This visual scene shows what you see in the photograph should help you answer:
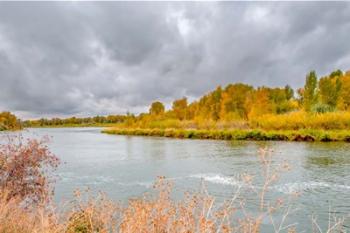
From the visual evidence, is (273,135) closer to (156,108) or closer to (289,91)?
(156,108)

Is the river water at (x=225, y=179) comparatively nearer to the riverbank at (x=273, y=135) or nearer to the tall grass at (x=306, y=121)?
the riverbank at (x=273, y=135)

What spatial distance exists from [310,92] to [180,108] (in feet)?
122

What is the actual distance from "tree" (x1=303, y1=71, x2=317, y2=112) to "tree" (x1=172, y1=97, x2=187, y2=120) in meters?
32.7

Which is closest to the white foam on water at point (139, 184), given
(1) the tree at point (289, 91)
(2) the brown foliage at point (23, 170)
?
(2) the brown foliage at point (23, 170)

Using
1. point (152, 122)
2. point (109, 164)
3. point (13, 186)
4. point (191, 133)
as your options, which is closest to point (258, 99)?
point (191, 133)

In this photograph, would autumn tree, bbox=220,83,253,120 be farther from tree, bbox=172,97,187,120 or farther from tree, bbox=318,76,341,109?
tree, bbox=172,97,187,120

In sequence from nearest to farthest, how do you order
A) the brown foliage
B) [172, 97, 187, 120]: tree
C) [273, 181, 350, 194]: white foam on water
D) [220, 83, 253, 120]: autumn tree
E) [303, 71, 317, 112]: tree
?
the brown foliage, [273, 181, 350, 194]: white foam on water, [303, 71, 317, 112]: tree, [220, 83, 253, 120]: autumn tree, [172, 97, 187, 120]: tree

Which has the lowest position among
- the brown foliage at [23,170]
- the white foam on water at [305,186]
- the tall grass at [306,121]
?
the white foam on water at [305,186]

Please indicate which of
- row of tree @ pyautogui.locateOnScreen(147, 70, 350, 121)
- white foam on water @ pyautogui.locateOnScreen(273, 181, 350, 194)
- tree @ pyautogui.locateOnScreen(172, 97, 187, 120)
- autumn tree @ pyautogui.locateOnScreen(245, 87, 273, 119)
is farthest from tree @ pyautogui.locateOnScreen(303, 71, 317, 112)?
white foam on water @ pyautogui.locateOnScreen(273, 181, 350, 194)

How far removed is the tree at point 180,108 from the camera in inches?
3179

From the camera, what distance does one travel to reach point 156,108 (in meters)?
83.9

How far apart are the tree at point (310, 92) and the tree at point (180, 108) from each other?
32656mm

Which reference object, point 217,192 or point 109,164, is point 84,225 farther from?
point 109,164

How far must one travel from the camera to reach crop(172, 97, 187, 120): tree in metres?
80.8
